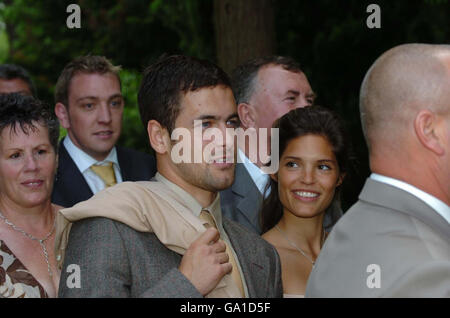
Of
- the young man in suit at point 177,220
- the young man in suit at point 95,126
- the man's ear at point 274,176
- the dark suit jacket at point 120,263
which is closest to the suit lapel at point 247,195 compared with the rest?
the man's ear at point 274,176

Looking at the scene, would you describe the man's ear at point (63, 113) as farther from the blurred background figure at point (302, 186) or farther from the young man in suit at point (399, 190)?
the young man in suit at point (399, 190)

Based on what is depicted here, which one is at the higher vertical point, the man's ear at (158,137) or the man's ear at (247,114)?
the man's ear at (247,114)

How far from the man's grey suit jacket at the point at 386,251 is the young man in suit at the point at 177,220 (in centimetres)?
55

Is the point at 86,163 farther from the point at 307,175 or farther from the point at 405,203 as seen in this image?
the point at 405,203

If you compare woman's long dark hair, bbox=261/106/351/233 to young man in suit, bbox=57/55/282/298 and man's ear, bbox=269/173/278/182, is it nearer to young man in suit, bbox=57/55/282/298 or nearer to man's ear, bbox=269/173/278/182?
man's ear, bbox=269/173/278/182

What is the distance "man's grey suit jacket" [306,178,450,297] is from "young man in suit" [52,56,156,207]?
2994mm

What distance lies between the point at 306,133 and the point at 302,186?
1.12 feet

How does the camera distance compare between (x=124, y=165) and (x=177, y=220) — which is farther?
(x=124, y=165)

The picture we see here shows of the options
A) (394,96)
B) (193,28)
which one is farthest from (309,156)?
(193,28)

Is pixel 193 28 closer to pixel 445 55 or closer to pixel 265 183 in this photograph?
pixel 265 183

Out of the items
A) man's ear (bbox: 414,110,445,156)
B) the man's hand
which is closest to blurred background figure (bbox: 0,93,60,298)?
the man's hand

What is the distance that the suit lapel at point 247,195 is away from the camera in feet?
13.4

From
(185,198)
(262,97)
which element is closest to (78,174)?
(262,97)

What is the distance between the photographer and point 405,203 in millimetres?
2061
